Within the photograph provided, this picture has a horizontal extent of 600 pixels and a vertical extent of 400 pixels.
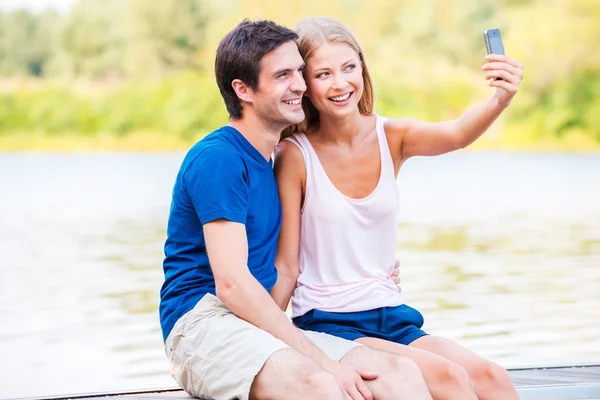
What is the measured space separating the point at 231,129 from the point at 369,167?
42cm

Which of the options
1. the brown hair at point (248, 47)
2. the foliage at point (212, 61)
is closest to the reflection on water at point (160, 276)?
the brown hair at point (248, 47)

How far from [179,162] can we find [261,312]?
1725 centimetres

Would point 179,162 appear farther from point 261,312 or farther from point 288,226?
point 261,312

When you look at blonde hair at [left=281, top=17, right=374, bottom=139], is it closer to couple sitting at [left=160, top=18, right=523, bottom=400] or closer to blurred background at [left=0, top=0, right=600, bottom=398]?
couple sitting at [left=160, top=18, right=523, bottom=400]

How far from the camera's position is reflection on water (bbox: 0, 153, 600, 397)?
4559mm

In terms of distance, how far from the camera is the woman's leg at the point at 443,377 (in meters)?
2.23

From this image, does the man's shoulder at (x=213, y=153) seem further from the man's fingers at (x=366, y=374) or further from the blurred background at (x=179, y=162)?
the blurred background at (x=179, y=162)

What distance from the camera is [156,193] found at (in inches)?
511

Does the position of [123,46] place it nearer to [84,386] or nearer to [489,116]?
[84,386]

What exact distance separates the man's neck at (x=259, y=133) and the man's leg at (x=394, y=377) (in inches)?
22.6

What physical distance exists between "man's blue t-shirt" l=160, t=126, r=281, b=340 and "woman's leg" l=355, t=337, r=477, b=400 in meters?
0.43

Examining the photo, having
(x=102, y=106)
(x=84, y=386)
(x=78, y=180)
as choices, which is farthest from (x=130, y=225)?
(x=102, y=106)

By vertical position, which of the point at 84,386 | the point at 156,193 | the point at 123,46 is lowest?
the point at 84,386

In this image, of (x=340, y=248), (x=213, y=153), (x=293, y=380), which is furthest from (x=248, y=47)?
(x=293, y=380)
